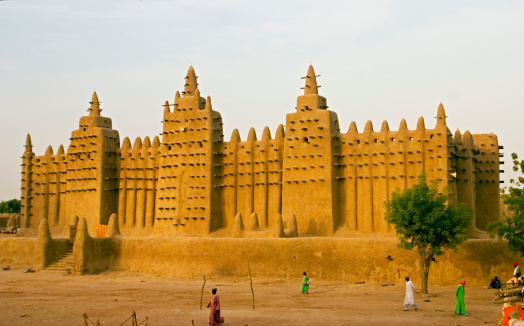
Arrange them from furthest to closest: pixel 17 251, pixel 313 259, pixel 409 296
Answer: pixel 17 251, pixel 313 259, pixel 409 296

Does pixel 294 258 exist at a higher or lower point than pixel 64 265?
higher

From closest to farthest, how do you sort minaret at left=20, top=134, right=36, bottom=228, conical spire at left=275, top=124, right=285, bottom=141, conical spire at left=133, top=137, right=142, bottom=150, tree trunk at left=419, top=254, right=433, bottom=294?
1. tree trunk at left=419, top=254, right=433, bottom=294
2. conical spire at left=275, top=124, right=285, bottom=141
3. conical spire at left=133, top=137, right=142, bottom=150
4. minaret at left=20, top=134, right=36, bottom=228

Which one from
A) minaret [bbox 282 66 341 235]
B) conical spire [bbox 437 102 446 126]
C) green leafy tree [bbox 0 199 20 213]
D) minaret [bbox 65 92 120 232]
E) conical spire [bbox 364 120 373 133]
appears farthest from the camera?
green leafy tree [bbox 0 199 20 213]

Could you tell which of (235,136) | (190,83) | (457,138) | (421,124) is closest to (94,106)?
(190,83)

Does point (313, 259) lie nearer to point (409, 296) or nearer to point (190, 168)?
point (409, 296)

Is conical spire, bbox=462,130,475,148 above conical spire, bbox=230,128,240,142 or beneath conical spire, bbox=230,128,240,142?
beneath

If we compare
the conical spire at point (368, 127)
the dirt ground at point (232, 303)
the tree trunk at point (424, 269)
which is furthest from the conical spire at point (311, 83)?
the tree trunk at point (424, 269)

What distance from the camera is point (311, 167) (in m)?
38.4

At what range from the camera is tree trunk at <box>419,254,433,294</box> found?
2711cm

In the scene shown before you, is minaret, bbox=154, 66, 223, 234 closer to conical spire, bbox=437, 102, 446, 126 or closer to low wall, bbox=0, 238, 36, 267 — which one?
low wall, bbox=0, 238, 36, 267

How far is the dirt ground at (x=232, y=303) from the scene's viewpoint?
22641 mm

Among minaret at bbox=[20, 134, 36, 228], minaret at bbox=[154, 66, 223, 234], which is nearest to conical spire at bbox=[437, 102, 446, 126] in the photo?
minaret at bbox=[154, 66, 223, 234]

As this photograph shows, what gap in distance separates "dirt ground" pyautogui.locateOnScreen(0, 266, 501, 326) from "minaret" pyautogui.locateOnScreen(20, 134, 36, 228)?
1488 cm

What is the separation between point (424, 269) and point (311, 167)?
40.1 ft
